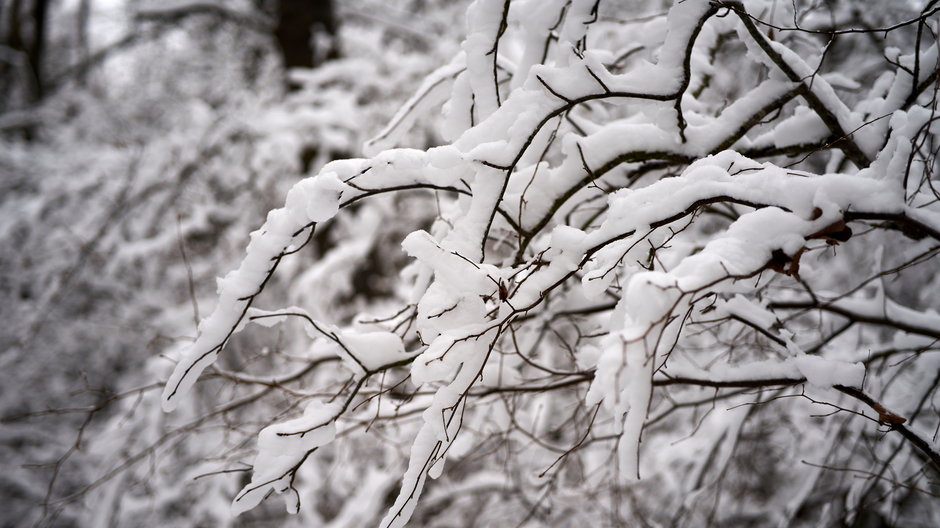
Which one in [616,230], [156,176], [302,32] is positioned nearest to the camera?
[616,230]

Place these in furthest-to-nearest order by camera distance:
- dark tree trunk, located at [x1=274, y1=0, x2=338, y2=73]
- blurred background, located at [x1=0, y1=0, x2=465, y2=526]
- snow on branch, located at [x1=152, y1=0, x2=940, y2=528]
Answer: dark tree trunk, located at [x1=274, y1=0, x2=338, y2=73] < blurred background, located at [x1=0, y1=0, x2=465, y2=526] < snow on branch, located at [x1=152, y1=0, x2=940, y2=528]

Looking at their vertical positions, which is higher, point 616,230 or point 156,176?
point 616,230

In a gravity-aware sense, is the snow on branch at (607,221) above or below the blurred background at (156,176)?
above

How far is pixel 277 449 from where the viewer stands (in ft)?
3.35

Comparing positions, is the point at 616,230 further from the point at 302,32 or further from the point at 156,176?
the point at 302,32

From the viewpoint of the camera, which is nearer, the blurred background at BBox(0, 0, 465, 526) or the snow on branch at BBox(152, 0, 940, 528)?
the snow on branch at BBox(152, 0, 940, 528)

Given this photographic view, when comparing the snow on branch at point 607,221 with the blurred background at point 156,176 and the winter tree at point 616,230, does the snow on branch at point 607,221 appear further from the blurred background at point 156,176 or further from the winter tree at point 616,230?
the blurred background at point 156,176

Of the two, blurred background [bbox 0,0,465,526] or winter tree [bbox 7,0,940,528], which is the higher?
winter tree [bbox 7,0,940,528]

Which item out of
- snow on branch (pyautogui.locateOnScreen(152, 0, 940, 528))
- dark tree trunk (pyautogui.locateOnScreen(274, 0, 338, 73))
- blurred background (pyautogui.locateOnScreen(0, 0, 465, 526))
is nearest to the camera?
snow on branch (pyautogui.locateOnScreen(152, 0, 940, 528))

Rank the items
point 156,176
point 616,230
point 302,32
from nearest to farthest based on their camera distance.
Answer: point 616,230, point 156,176, point 302,32

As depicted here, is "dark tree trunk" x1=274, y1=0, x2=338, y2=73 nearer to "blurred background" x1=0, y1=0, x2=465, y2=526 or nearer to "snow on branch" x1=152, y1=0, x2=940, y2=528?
"blurred background" x1=0, y1=0, x2=465, y2=526

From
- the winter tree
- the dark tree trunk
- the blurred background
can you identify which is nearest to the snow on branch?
the winter tree

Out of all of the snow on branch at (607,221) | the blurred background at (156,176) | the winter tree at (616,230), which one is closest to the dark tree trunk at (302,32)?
the blurred background at (156,176)

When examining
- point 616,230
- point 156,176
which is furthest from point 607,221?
point 156,176
